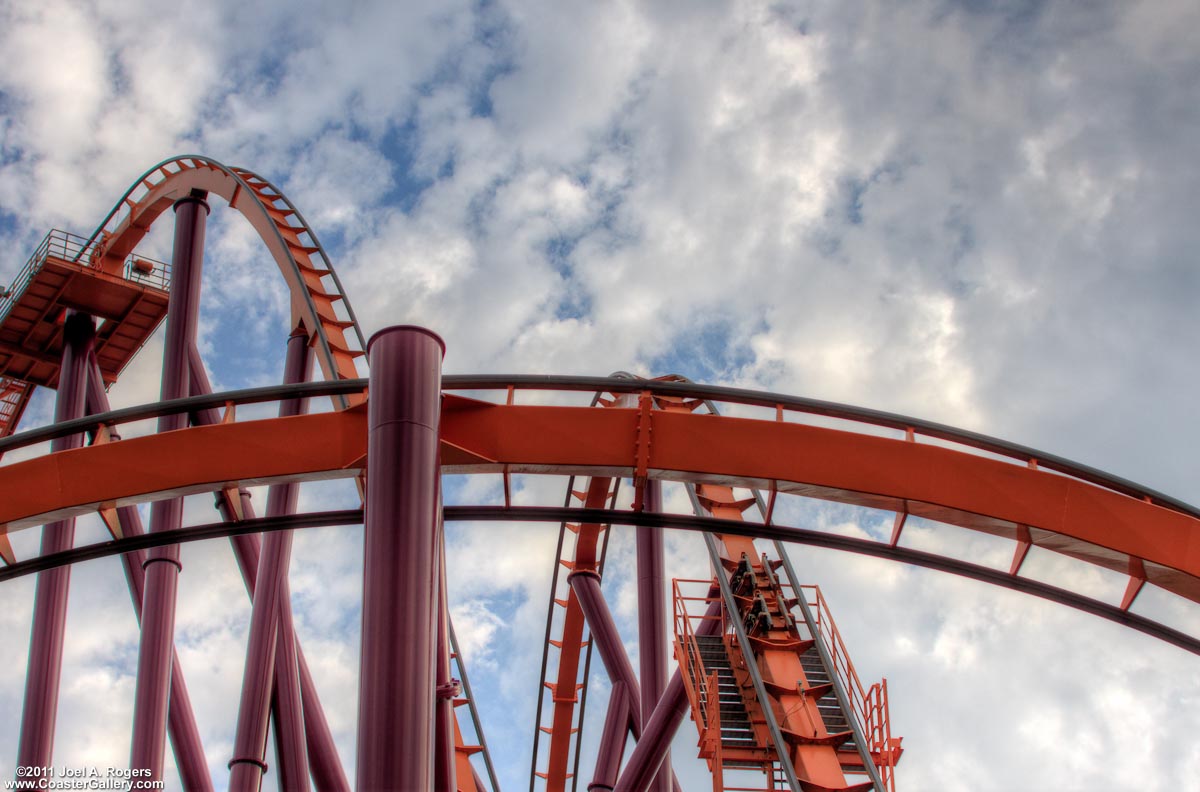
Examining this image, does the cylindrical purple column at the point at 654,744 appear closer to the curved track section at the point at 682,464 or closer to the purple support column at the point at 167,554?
the curved track section at the point at 682,464

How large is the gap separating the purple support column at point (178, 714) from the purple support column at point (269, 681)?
3.54 feet

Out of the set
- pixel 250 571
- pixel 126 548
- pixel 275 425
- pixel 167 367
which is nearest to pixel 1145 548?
pixel 275 425

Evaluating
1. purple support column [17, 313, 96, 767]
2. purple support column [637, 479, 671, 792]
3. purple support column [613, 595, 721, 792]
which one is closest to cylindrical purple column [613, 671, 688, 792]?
purple support column [613, 595, 721, 792]

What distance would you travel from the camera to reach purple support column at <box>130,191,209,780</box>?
13188 mm

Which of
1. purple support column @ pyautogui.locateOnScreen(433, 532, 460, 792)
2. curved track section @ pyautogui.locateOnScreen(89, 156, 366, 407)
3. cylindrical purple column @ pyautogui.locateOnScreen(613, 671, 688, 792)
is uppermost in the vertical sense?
curved track section @ pyautogui.locateOnScreen(89, 156, 366, 407)


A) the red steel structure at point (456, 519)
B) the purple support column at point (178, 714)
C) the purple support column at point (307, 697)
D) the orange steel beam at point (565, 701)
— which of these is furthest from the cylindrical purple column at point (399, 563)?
the orange steel beam at point (565, 701)

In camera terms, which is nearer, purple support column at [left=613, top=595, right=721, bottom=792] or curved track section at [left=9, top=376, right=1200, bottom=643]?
curved track section at [left=9, top=376, right=1200, bottom=643]

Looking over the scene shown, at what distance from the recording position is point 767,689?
44.0ft

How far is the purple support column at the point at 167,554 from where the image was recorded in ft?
43.3

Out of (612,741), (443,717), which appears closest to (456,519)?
(443,717)

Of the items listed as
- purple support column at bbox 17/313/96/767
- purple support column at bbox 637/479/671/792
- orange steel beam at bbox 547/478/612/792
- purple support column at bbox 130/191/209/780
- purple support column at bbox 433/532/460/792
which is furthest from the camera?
orange steel beam at bbox 547/478/612/792

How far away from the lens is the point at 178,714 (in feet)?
50.2

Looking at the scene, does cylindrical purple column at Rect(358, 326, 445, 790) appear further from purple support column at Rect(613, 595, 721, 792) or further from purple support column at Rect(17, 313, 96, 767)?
purple support column at Rect(17, 313, 96, 767)

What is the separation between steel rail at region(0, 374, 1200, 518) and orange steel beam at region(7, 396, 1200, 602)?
0.72 feet
